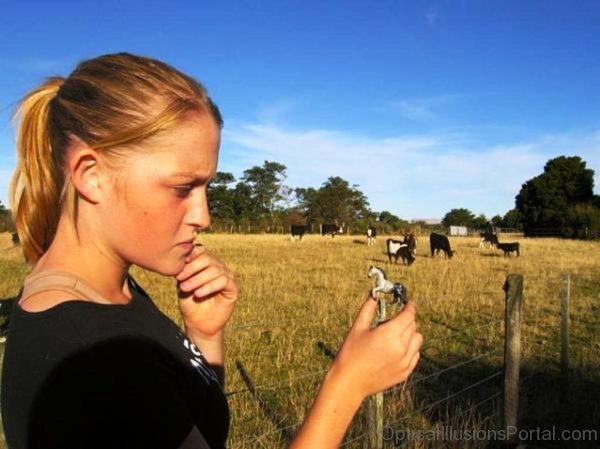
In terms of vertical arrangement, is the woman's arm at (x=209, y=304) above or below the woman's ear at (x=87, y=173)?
below

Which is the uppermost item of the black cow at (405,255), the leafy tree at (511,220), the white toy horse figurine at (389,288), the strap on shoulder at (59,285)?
the leafy tree at (511,220)

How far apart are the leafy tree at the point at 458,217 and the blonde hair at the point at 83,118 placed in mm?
113030

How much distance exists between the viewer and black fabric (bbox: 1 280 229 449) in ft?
2.60

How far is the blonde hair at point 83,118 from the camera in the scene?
1.07m

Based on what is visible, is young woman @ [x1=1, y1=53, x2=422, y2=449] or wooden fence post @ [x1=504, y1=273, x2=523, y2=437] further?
wooden fence post @ [x1=504, y1=273, x2=523, y2=437]

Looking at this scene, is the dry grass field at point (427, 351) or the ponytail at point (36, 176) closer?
the ponytail at point (36, 176)

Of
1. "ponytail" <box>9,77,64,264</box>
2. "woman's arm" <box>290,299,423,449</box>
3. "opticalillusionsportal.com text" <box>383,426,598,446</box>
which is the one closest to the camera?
"woman's arm" <box>290,299,423,449</box>

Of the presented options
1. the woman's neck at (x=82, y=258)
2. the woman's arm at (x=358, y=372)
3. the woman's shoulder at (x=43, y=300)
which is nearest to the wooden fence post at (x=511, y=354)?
the woman's arm at (x=358, y=372)

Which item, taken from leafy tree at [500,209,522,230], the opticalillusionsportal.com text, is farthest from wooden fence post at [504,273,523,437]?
leafy tree at [500,209,522,230]

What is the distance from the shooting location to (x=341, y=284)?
13.2 m

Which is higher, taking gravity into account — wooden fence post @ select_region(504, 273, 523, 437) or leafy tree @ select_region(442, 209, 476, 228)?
leafy tree @ select_region(442, 209, 476, 228)

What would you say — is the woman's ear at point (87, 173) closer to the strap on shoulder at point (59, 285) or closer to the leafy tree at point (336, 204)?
the strap on shoulder at point (59, 285)

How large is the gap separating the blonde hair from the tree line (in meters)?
24.8

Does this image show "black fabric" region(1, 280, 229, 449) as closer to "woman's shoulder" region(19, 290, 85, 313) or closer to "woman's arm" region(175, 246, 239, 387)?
"woman's shoulder" region(19, 290, 85, 313)
